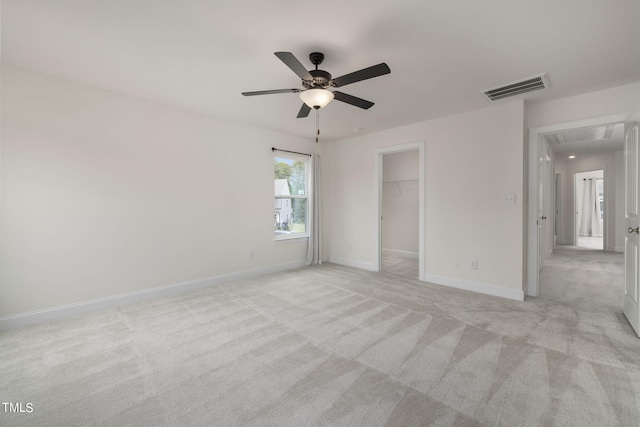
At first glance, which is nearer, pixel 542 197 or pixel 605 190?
pixel 542 197

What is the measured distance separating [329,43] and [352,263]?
3985 mm

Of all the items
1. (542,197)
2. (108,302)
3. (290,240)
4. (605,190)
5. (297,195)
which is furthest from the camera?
(605,190)

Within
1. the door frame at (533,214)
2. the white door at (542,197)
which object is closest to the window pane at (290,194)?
the door frame at (533,214)

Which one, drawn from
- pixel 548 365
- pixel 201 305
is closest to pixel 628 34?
pixel 548 365

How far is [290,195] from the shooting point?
5223 millimetres

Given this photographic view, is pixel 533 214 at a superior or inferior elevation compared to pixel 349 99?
inferior

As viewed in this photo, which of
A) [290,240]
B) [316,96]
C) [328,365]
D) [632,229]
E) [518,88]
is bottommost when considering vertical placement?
[328,365]

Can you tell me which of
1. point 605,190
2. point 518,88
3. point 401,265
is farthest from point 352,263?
point 605,190

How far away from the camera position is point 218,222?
13.6 ft

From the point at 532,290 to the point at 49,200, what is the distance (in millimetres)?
5802

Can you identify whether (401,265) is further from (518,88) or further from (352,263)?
(518,88)

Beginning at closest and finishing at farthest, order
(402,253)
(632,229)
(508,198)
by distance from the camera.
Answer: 1. (632,229)
2. (508,198)
3. (402,253)

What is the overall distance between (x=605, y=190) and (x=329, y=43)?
8.72 metres

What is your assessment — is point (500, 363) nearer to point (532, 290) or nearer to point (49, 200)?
point (532, 290)
